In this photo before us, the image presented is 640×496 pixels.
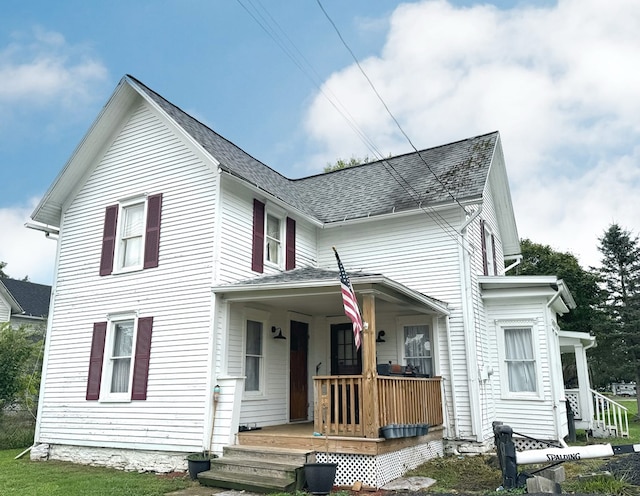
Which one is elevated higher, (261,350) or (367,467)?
(261,350)

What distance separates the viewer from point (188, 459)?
8391 mm

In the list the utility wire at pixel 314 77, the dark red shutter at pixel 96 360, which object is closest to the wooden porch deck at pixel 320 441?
the dark red shutter at pixel 96 360

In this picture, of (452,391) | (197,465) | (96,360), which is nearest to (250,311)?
(197,465)

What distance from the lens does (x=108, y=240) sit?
36.6 ft

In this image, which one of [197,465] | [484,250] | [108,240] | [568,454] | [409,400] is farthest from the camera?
[484,250]

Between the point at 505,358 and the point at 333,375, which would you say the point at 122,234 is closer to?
the point at 333,375

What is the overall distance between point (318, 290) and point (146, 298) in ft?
12.5

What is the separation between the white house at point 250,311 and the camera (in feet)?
29.9

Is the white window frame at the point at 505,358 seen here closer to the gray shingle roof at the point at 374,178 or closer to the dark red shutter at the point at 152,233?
the gray shingle roof at the point at 374,178

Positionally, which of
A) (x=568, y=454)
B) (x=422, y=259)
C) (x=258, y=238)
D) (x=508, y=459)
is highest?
(x=258, y=238)

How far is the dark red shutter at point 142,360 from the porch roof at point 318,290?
1832 mm

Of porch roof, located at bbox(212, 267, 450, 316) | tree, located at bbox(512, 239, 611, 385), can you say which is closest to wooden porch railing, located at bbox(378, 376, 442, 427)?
porch roof, located at bbox(212, 267, 450, 316)

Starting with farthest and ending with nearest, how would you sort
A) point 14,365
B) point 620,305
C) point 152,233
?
point 620,305
point 14,365
point 152,233

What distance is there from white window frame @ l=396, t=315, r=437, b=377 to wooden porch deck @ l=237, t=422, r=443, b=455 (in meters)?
1.83
